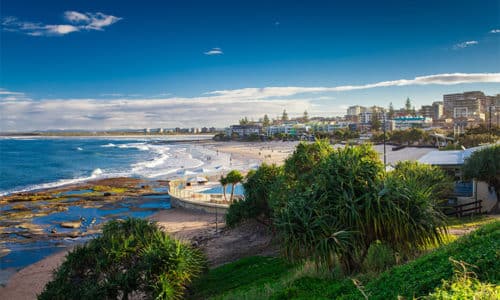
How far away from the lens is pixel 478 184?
17797mm

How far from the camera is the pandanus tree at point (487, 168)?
55.3 ft

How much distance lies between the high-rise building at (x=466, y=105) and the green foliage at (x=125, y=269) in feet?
519

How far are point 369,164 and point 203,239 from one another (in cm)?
1463

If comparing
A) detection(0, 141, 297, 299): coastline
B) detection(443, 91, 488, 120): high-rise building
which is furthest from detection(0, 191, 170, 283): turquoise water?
detection(443, 91, 488, 120): high-rise building

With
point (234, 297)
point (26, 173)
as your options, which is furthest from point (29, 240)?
point (26, 173)

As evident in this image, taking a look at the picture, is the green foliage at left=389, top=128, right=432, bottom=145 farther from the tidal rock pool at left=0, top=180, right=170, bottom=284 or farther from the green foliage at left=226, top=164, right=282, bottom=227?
the green foliage at left=226, top=164, right=282, bottom=227

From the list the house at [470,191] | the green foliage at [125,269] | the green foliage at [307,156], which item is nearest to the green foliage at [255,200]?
the green foliage at [307,156]

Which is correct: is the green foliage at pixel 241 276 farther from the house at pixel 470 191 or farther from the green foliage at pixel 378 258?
the house at pixel 470 191

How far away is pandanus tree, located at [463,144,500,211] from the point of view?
16859 millimetres

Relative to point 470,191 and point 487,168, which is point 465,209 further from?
point 487,168

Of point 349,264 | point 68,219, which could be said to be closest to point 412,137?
point 68,219

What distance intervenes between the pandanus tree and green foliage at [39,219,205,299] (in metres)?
13.8

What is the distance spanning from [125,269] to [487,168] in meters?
16.2

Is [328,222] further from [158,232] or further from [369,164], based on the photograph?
[158,232]
